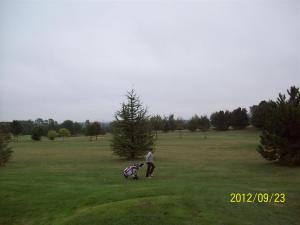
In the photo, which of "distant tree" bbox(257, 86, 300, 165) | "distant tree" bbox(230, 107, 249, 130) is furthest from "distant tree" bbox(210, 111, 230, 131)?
"distant tree" bbox(257, 86, 300, 165)

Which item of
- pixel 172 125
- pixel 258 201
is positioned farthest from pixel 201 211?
pixel 172 125

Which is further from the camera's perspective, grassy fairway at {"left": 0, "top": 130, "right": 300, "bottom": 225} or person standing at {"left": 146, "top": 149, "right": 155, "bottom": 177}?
person standing at {"left": 146, "top": 149, "right": 155, "bottom": 177}

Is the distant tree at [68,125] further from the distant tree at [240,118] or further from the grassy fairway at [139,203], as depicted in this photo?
the grassy fairway at [139,203]

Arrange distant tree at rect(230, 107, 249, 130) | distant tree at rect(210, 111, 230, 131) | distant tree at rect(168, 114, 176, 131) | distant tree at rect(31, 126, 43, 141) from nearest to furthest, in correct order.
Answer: distant tree at rect(31, 126, 43, 141), distant tree at rect(230, 107, 249, 130), distant tree at rect(210, 111, 230, 131), distant tree at rect(168, 114, 176, 131)

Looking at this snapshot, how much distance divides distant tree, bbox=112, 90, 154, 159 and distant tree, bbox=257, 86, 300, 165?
11.6 metres

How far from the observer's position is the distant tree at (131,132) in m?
33.2

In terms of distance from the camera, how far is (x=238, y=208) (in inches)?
464

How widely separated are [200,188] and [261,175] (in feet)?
23.1

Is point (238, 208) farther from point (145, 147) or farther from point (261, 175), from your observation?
point (145, 147)

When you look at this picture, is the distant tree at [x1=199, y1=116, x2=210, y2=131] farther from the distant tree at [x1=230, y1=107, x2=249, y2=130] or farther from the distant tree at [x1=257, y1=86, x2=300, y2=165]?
the distant tree at [x1=257, y1=86, x2=300, y2=165]
